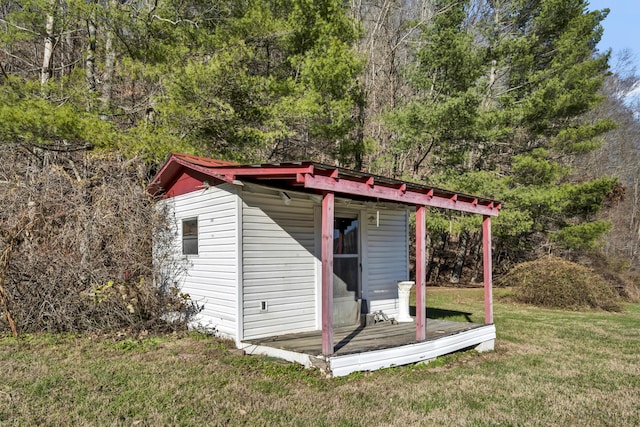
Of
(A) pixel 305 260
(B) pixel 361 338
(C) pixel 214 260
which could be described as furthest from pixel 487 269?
(C) pixel 214 260

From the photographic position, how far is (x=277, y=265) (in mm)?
6672

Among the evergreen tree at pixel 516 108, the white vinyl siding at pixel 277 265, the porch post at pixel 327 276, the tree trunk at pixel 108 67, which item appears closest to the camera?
the porch post at pixel 327 276

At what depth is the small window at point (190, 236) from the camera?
24.7 feet

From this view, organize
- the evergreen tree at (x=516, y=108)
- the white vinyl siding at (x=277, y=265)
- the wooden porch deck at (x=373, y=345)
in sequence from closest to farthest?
the wooden porch deck at (x=373, y=345) < the white vinyl siding at (x=277, y=265) < the evergreen tree at (x=516, y=108)

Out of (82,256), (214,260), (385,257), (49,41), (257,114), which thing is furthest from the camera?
(257,114)

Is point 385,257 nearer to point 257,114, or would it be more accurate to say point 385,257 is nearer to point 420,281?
point 420,281

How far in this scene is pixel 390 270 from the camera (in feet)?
27.3

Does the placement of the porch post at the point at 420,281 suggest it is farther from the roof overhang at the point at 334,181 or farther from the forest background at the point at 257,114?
the forest background at the point at 257,114

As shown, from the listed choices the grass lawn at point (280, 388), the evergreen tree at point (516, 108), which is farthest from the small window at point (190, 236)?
the evergreen tree at point (516, 108)

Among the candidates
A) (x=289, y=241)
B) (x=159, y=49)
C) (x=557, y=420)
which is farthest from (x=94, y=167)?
(x=557, y=420)

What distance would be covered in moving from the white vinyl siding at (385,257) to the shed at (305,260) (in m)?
0.03

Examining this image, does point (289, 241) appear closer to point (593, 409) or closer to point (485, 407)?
point (485, 407)

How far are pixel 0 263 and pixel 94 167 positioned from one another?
132 inches

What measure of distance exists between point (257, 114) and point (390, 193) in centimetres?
667
